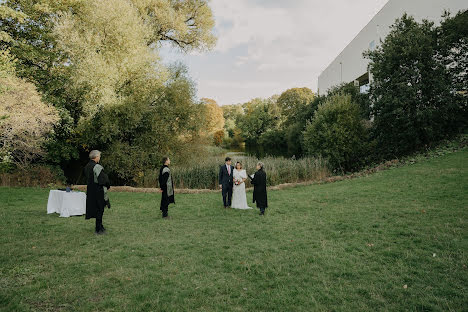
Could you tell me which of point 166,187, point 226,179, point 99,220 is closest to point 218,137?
point 226,179

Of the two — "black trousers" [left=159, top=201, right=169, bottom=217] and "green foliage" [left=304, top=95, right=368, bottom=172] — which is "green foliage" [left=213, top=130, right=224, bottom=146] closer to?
"green foliage" [left=304, top=95, right=368, bottom=172]

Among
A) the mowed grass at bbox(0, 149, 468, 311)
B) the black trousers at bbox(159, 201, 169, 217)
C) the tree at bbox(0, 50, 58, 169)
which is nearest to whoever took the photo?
the mowed grass at bbox(0, 149, 468, 311)

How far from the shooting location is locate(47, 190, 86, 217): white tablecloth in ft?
28.4

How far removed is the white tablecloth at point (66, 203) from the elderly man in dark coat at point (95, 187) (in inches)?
111

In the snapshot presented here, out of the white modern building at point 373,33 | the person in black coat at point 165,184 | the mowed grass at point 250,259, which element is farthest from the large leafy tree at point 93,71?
the white modern building at point 373,33

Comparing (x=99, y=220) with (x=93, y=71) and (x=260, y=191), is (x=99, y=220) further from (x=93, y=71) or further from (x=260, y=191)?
(x=93, y=71)

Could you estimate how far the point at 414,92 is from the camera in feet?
53.8

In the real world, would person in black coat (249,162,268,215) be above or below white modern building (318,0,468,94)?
below

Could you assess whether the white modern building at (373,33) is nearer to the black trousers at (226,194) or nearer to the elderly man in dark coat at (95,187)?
the black trousers at (226,194)

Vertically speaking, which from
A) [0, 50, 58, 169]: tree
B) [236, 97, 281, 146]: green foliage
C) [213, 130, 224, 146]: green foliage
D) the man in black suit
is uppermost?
[236, 97, 281, 146]: green foliage

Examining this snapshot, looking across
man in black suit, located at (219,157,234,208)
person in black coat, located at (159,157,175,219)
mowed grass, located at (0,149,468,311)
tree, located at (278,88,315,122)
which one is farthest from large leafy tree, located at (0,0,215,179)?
tree, located at (278,88,315,122)

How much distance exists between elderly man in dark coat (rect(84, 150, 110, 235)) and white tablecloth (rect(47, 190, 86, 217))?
2.83m

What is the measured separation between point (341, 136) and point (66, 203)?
1685 centimetres

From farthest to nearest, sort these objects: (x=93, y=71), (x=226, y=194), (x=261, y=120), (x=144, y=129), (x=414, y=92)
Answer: (x=261, y=120) < (x=144, y=129) < (x=414, y=92) < (x=93, y=71) < (x=226, y=194)
